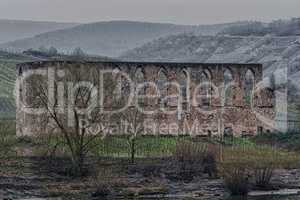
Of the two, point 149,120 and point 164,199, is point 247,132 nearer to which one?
point 149,120

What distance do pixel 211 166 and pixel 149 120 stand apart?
1345cm

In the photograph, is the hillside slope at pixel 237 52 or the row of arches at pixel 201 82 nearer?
the row of arches at pixel 201 82

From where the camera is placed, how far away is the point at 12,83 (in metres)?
90.6

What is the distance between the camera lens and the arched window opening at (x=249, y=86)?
61.8 meters

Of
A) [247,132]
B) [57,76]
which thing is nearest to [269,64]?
[247,132]

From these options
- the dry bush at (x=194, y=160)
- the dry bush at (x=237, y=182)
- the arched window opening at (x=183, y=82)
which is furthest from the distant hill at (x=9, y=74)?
the dry bush at (x=237, y=182)

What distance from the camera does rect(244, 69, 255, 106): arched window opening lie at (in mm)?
61781

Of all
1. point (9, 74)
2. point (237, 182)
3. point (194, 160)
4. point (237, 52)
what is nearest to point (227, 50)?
point (237, 52)

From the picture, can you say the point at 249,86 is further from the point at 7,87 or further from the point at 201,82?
the point at 7,87

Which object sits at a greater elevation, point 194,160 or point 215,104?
point 215,104

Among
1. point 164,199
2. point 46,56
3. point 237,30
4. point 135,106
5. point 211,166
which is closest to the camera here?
point 164,199

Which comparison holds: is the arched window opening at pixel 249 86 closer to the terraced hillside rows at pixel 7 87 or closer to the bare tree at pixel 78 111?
the bare tree at pixel 78 111

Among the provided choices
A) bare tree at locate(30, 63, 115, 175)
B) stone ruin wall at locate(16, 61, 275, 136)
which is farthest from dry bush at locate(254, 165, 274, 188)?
stone ruin wall at locate(16, 61, 275, 136)

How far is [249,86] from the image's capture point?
6619 cm
